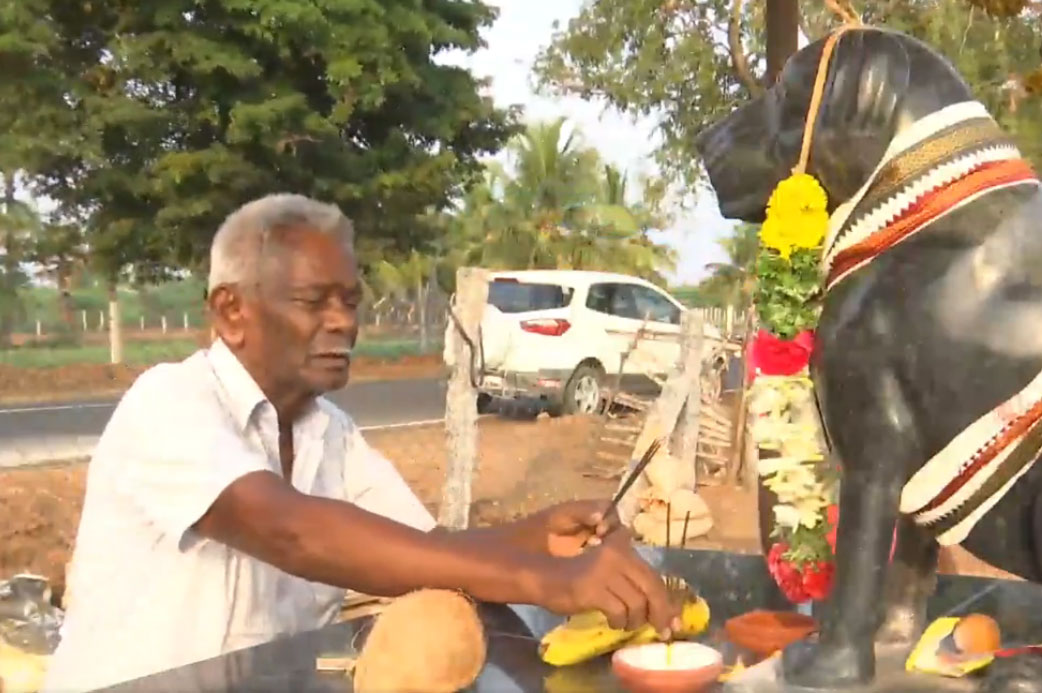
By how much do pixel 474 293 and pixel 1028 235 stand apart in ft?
12.3

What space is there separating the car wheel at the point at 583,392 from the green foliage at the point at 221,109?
216 cm

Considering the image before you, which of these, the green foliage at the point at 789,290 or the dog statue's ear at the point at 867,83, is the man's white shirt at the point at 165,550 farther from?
the dog statue's ear at the point at 867,83

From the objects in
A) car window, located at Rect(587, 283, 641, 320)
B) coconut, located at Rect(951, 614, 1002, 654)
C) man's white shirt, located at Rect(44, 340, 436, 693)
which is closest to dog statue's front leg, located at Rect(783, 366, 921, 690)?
coconut, located at Rect(951, 614, 1002, 654)

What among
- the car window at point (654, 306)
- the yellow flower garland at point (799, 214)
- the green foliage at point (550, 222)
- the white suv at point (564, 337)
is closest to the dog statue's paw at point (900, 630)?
the yellow flower garland at point (799, 214)

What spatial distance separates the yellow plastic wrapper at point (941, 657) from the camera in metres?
1.37

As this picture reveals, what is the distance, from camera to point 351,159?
34.1 feet

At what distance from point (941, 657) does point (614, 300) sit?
10.5 m

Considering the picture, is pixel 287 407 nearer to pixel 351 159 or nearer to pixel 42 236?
pixel 351 159

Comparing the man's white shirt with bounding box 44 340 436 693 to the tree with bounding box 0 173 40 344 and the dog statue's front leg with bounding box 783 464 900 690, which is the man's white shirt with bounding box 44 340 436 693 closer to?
the dog statue's front leg with bounding box 783 464 900 690

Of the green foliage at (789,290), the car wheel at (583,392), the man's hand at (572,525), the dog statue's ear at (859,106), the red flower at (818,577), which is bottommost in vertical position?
the car wheel at (583,392)

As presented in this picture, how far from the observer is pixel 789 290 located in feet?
4.98

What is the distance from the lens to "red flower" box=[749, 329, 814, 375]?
156 centimetres

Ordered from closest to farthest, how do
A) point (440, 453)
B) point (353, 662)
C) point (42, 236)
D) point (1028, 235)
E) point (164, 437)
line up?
point (1028, 235) < point (353, 662) < point (164, 437) < point (440, 453) < point (42, 236)

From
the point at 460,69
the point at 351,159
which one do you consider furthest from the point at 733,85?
the point at 351,159
